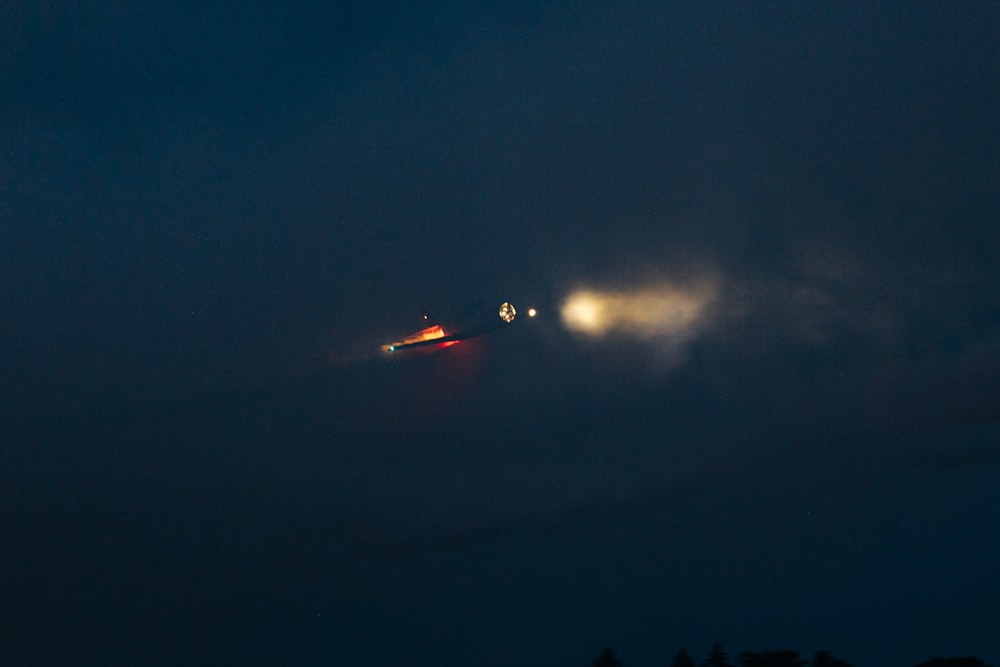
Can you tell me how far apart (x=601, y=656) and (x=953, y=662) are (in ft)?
79.4

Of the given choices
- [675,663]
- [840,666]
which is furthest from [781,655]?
[675,663]

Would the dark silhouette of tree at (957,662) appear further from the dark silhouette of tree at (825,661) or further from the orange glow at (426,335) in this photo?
the orange glow at (426,335)

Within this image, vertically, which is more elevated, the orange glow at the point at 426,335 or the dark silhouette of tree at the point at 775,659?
the orange glow at the point at 426,335

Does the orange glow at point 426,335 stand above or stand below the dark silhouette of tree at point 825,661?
above

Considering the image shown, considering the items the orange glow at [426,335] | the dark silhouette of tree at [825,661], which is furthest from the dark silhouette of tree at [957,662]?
the orange glow at [426,335]

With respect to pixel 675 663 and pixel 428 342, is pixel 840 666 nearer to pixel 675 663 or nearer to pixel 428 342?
pixel 675 663

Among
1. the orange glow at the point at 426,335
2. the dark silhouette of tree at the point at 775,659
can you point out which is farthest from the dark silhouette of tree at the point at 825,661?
the orange glow at the point at 426,335

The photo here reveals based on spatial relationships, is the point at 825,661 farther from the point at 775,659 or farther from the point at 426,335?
the point at 426,335

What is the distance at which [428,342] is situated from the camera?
93.6 meters

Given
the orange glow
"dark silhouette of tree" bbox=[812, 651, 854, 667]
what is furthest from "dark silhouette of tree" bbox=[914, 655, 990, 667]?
the orange glow

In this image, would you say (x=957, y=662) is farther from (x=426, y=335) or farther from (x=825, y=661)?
(x=426, y=335)

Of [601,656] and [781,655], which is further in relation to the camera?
[601,656]

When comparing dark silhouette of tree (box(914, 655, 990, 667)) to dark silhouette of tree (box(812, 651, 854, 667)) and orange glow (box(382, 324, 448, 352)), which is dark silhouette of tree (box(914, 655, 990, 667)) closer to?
dark silhouette of tree (box(812, 651, 854, 667))

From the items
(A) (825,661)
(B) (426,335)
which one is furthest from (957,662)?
(B) (426,335)
